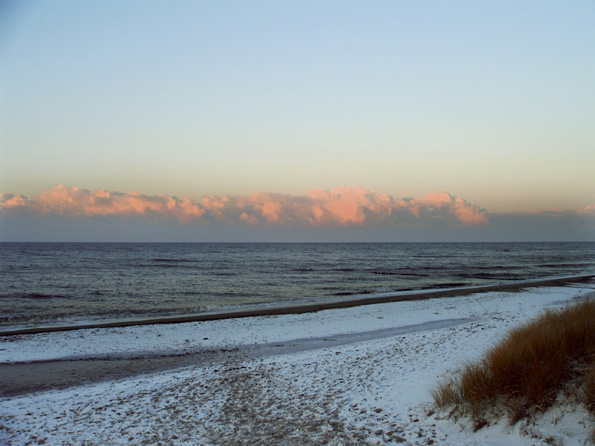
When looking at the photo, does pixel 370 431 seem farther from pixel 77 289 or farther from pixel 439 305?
pixel 77 289

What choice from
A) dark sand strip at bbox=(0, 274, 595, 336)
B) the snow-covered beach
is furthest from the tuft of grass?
dark sand strip at bbox=(0, 274, 595, 336)

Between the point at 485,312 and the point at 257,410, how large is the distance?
16.7 meters

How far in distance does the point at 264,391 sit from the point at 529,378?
5674 millimetres

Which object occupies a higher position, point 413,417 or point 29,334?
point 413,417

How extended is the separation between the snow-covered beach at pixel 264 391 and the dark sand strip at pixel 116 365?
14 cm

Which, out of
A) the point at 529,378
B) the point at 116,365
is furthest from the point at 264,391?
the point at 116,365

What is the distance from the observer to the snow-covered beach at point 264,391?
6883 millimetres

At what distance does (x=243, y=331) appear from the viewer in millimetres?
17859

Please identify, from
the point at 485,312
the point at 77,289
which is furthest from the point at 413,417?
the point at 77,289

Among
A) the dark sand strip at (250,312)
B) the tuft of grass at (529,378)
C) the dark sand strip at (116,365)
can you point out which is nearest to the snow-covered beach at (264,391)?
the dark sand strip at (116,365)

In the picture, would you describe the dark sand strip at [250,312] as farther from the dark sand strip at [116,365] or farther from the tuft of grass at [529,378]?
the tuft of grass at [529,378]

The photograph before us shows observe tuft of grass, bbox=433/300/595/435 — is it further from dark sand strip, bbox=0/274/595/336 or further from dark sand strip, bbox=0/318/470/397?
dark sand strip, bbox=0/274/595/336

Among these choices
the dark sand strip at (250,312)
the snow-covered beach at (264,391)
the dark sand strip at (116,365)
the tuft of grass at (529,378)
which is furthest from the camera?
the dark sand strip at (250,312)

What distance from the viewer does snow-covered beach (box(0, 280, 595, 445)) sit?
6883 millimetres
